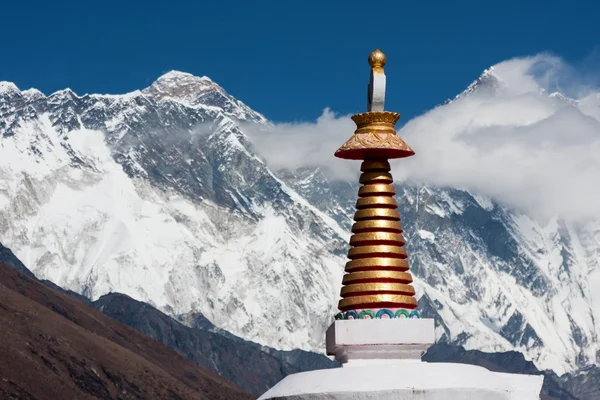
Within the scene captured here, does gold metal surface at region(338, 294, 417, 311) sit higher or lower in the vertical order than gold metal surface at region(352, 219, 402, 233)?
lower

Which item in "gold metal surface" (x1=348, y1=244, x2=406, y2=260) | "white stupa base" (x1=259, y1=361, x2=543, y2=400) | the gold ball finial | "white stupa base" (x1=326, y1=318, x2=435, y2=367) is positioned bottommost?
"white stupa base" (x1=259, y1=361, x2=543, y2=400)

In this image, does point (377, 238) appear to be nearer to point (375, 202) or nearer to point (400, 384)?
point (375, 202)

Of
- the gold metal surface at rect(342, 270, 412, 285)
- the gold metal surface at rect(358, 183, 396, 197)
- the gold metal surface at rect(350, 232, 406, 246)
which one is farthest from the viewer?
the gold metal surface at rect(358, 183, 396, 197)

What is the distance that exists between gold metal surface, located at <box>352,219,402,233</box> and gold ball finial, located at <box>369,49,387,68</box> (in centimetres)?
258

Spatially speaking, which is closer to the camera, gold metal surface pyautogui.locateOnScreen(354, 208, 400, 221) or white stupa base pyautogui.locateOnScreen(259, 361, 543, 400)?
white stupa base pyautogui.locateOnScreen(259, 361, 543, 400)

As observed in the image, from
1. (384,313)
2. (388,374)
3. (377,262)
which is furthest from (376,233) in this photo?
(388,374)

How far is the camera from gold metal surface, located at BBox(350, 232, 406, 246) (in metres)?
21.6

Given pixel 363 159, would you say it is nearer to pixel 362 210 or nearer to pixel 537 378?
pixel 362 210

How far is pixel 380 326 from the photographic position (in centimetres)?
2119

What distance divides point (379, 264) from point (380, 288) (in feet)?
1.12

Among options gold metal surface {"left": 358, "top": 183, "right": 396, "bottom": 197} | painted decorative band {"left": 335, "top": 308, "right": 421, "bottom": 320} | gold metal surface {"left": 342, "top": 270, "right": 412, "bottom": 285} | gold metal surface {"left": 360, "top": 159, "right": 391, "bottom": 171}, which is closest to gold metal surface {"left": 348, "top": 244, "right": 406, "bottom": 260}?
gold metal surface {"left": 342, "top": 270, "right": 412, "bottom": 285}

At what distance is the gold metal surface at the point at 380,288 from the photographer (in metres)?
21.4

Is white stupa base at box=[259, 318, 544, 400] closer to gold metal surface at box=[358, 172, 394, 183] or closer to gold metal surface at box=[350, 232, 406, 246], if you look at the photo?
gold metal surface at box=[350, 232, 406, 246]

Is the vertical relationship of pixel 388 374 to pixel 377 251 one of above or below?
below
